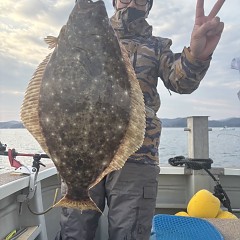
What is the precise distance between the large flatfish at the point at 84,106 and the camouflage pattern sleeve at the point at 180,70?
60cm

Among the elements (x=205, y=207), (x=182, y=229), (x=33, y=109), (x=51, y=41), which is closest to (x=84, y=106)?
(x=33, y=109)

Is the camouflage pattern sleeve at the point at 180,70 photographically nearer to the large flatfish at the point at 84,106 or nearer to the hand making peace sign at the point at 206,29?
the hand making peace sign at the point at 206,29

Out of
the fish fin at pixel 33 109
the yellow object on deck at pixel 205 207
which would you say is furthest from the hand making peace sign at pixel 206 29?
the yellow object on deck at pixel 205 207

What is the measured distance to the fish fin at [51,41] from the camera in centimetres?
174

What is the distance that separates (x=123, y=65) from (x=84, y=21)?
32 centimetres

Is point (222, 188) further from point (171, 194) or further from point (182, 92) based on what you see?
point (182, 92)

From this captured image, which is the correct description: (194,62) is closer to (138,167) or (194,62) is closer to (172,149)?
(138,167)

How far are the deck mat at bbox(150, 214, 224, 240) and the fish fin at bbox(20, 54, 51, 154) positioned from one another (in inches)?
98.9

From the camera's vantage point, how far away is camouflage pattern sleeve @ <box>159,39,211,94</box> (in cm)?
217

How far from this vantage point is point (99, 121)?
165 cm

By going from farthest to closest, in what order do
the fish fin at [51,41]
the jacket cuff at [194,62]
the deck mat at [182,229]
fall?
the deck mat at [182,229] < the jacket cuff at [194,62] < the fish fin at [51,41]

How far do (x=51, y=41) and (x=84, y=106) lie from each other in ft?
1.35

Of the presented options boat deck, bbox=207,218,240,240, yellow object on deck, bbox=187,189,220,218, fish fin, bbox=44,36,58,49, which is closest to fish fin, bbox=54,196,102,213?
fish fin, bbox=44,36,58,49

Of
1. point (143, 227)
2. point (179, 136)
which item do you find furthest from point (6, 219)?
point (179, 136)
